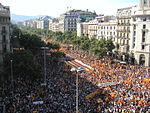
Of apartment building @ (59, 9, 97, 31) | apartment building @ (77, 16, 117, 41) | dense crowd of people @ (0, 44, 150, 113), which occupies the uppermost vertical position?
apartment building @ (59, 9, 97, 31)

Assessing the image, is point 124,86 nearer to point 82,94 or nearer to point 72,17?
point 82,94

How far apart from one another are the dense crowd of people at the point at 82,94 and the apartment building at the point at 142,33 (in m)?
15.8

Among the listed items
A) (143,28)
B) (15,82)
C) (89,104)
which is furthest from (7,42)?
(143,28)

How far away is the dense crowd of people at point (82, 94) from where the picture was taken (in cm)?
3116

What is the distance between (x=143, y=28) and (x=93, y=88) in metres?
33.0

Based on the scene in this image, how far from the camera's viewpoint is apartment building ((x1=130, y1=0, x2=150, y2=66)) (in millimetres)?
64250

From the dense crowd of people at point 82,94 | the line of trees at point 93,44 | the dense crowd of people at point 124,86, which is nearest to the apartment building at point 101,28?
the line of trees at point 93,44

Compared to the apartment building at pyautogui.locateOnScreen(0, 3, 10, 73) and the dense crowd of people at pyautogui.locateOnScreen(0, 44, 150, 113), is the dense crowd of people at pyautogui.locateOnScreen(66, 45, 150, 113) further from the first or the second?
the apartment building at pyautogui.locateOnScreen(0, 3, 10, 73)

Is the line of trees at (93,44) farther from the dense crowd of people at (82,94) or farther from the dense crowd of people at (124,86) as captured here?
the dense crowd of people at (82,94)

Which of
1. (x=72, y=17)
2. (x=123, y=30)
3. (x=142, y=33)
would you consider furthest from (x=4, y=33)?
(x=72, y=17)

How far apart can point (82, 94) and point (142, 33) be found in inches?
1421

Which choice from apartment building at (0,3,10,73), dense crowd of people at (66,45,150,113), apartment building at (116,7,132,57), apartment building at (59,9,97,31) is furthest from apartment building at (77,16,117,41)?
apartment building at (0,3,10,73)

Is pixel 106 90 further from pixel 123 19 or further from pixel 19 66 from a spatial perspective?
pixel 123 19

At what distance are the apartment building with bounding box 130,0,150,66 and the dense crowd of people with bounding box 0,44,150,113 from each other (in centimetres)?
1580
